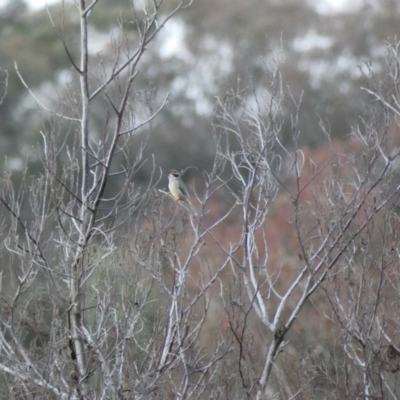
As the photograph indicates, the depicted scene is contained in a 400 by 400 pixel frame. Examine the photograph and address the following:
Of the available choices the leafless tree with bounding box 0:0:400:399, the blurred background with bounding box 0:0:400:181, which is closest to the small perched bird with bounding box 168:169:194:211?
the leafless tree with bounding box 0:0:400:399

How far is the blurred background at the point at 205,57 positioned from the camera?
108 feet

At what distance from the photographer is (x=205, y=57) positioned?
126 ft

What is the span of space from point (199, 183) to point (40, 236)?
2203 cm

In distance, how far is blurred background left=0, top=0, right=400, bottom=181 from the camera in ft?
108

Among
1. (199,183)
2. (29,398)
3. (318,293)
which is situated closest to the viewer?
(29,398)

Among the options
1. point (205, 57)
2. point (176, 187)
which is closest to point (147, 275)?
point (176, 187)

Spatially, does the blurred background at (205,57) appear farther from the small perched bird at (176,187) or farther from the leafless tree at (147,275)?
the leafless tree at (147,275)

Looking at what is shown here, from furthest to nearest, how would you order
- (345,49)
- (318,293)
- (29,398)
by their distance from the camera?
(345,49), (318,293), (29,398)

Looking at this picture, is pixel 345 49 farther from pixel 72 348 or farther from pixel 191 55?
pixel 72 348

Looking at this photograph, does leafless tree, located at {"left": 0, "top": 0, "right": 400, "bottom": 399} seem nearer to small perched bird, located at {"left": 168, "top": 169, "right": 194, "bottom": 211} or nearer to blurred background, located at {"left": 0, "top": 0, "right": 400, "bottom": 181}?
small perched bird, located at {"left": 168, "top": 169, "right": 194, "bottom": 211}

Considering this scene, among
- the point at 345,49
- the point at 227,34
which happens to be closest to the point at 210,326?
the point at 345,49

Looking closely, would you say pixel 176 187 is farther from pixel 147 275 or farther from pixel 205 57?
pixel 205 57

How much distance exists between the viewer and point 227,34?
40.4 m

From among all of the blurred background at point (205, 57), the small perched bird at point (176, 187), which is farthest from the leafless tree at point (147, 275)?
the blurred background at point (205, 57)
